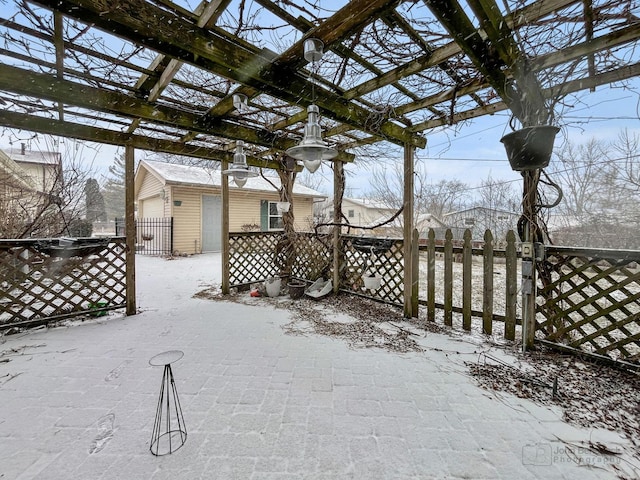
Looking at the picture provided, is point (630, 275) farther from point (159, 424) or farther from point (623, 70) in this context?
point (159, 424)

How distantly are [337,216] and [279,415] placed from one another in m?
3.30

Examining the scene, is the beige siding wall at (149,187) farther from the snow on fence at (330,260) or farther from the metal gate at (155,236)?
the snow on fence at (330,260)

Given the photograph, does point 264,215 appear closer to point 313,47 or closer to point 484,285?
point 484,285

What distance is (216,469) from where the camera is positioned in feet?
4.76

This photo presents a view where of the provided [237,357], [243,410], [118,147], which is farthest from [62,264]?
[243,410]

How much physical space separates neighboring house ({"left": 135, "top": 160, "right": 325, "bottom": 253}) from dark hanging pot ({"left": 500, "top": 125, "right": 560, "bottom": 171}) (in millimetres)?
6859

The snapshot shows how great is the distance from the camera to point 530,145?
2.21 metres

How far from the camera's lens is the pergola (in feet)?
5.49

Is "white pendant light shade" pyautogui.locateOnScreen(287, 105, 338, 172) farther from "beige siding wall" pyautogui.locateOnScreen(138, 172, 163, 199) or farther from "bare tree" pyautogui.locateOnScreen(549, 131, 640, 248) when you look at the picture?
"beige siding wall" pyautogui.locateOnScreen(138, 172, 163, 199)

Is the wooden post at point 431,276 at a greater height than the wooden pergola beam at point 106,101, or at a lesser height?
lesser

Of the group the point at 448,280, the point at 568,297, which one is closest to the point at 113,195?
the point at 448,280

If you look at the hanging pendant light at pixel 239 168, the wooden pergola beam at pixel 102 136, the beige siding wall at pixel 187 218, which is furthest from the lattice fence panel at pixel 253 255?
the beige siding wall at pixel 187 218

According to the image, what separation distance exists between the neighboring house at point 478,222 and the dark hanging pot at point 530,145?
9.10 meters

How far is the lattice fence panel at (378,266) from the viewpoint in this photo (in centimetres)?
417
